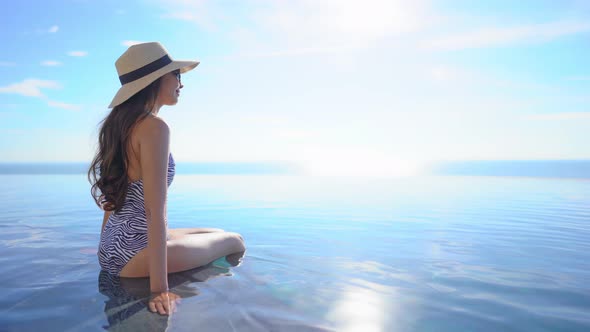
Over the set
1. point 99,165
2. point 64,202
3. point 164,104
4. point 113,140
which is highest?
point 164,104

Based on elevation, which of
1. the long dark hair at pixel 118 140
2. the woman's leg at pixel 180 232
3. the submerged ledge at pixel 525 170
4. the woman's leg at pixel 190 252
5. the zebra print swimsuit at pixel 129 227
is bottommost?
the woman's leg at pixel 190 252

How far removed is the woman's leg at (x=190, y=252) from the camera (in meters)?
2.77

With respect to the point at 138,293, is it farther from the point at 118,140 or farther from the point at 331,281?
the point at 331,281

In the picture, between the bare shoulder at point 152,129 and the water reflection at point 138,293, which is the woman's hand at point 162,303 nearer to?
the water reflection at point 138,293

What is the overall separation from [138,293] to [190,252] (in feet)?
1.73

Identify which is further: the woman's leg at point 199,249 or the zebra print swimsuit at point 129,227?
the woman's leg at point 199,249

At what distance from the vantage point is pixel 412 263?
365 cm

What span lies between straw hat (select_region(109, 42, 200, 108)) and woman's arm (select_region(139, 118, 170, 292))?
33 centimetres

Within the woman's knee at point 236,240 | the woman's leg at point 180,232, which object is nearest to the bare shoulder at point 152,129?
the woman's leg at point 180,232

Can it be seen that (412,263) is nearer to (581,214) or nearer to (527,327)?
(527,327)

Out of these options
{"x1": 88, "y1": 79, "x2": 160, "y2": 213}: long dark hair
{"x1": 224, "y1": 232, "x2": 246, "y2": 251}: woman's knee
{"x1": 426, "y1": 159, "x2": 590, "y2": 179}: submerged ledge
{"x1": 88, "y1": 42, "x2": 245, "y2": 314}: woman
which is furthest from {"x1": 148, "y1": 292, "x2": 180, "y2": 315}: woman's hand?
{"x1": 426, "y1": 159, "x2": 590, "y2": 179}: submerged ledge

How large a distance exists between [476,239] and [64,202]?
343 inches

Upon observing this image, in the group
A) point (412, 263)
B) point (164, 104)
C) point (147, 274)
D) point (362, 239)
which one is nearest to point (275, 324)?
point (147, 274)

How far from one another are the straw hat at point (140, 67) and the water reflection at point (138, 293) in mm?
1247
